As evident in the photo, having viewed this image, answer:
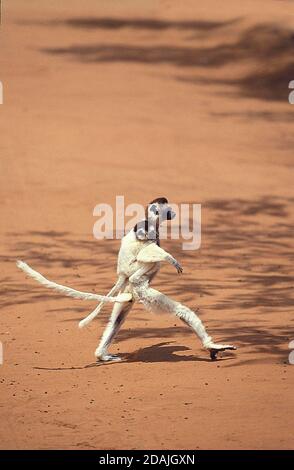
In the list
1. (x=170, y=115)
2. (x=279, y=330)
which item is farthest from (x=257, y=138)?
(x=279, y=330)

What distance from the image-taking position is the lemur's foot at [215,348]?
10539 mm

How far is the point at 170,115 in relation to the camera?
21.9 metres

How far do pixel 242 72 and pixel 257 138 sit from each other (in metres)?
3.99

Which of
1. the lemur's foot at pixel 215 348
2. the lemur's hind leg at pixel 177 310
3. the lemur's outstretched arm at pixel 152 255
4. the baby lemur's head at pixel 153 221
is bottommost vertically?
the lemur's foot at pixel 215 348

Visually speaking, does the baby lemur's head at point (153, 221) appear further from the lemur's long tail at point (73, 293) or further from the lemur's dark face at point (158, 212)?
the lemur's long tail at point (73, 293)

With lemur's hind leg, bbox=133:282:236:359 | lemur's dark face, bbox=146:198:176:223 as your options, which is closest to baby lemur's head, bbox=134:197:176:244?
lemur's dark face, bbox=146:198:176:223

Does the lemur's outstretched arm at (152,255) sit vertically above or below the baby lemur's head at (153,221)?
below

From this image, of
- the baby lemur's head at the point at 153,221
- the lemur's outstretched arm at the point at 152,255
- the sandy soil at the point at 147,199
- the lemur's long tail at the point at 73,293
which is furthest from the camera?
the baby lemur's head at the point at 153,221

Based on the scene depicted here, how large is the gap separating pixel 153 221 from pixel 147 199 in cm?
706

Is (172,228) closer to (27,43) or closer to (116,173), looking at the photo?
(116,173)

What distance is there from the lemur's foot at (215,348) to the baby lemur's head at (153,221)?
3.59ft

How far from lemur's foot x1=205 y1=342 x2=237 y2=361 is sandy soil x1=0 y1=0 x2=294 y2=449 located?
15 centimetres

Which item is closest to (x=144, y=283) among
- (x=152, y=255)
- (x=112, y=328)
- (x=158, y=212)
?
(x=152, y=255)

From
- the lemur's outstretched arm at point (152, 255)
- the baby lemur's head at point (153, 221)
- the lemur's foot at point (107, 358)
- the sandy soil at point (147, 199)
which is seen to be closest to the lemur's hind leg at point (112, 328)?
the lemur's foot at point (107, 358)
